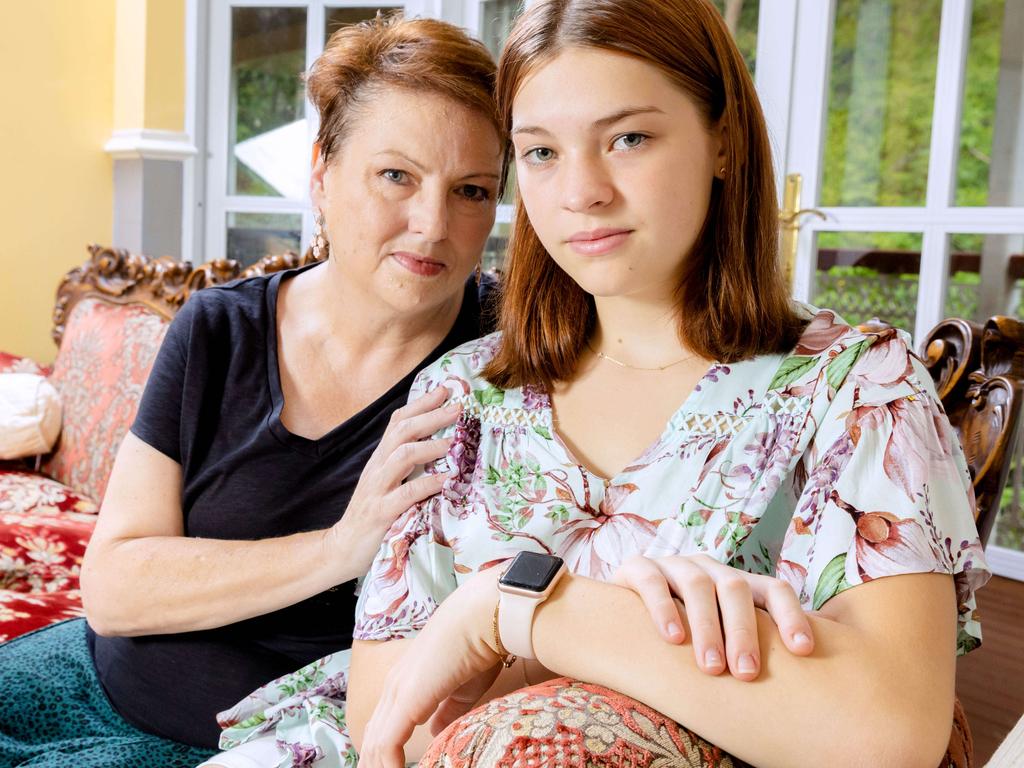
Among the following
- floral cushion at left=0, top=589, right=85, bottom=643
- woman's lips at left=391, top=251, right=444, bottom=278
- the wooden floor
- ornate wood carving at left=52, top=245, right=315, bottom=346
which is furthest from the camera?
ornate wood carving at left=52, top=245, right=315, bottom=346

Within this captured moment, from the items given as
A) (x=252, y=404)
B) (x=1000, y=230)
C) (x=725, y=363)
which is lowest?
(x=252, y=404)

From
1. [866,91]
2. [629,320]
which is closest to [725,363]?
[629,320]

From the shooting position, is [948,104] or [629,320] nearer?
[629,320]

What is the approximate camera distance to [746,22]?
3139mm

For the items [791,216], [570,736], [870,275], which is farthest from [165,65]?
[570,736]

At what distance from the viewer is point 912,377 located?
1055 mm

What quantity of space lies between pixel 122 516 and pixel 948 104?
241cm

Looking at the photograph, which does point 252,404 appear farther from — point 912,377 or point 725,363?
point 912,377

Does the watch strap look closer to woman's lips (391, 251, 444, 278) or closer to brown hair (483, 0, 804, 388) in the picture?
brown hair (483, 0, 804, 388)

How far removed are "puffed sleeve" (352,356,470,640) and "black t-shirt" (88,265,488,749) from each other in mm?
263

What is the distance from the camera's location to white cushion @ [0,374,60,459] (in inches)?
111

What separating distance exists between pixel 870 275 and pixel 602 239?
2103 mm

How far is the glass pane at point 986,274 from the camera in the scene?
9.00 feet

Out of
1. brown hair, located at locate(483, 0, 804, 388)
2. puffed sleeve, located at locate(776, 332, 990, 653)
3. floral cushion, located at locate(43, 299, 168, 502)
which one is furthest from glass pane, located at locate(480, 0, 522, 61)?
puffed sleeve, located at locate(776, 332, 990, 653)
